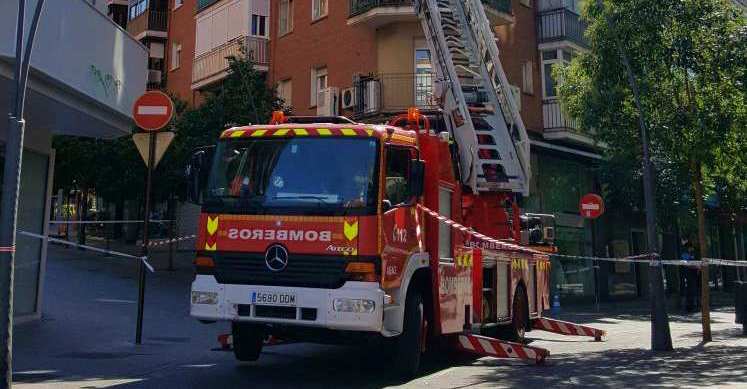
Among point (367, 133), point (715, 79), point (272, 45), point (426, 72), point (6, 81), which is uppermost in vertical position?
point (272, 45)

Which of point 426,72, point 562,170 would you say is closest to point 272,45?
point 426,72

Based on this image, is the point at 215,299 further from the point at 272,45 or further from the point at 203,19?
the point at 203,19

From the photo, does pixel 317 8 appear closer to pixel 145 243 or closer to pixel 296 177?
pixel 145 243

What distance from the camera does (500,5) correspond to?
2177 cm

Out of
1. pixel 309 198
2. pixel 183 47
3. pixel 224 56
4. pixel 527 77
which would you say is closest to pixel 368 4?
pixel 527 77

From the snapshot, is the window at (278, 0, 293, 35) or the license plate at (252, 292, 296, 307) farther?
the window at (278, 0, 293, 35)

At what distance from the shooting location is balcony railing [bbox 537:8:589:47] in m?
23.4

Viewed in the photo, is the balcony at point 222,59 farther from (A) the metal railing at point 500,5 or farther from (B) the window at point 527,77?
(B) the window at point 527,77

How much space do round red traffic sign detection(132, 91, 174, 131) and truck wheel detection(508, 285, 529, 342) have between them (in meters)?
6.29

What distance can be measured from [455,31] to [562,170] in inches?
504

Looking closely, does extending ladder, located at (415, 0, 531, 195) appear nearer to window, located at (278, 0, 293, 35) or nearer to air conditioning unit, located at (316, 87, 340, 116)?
air conditioning unit, located at (316, 87, 340, 116)

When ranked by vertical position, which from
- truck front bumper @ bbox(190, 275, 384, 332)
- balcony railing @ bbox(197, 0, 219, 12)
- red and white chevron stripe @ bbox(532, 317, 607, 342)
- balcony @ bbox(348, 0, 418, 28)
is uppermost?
balcony railing @ bbox(197, 0, 219, 12)

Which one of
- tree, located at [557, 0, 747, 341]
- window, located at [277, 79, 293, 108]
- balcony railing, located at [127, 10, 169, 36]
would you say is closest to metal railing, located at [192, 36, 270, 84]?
window, located at [277, 79, 293, 108]

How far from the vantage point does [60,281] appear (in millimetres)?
18672
